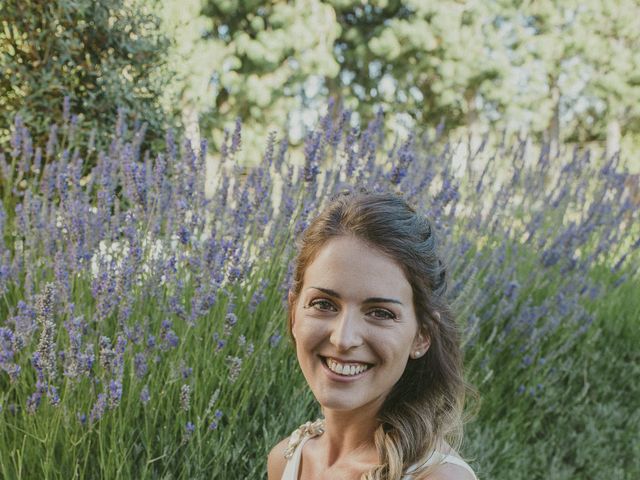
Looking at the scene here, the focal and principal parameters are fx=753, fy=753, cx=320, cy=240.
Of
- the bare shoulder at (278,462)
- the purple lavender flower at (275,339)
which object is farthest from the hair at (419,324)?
the purple lavender flower at (275,339)

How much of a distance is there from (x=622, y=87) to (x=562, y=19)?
191 centimetres

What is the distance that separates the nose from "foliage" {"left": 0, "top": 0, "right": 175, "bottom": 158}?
3309 millimetres

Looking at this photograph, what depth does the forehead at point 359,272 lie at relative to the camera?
5.31ft

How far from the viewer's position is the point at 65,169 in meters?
3.34

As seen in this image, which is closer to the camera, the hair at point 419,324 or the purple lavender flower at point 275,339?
the hair at point 419,324

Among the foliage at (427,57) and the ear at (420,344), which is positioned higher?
the foliage at (427,57)

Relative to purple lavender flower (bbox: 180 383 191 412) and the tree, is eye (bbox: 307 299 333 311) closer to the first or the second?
purple lavender flower (bbox: 180 383 191 412)

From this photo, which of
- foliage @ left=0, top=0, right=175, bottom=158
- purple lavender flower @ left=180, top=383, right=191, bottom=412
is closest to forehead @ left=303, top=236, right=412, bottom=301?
purple lavender flower @ left=180, top=383, right=191, bottom=412

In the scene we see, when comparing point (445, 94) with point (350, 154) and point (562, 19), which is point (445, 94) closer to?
point (562, 19)

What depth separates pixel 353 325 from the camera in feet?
5.22

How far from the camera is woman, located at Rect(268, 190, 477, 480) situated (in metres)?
1.62

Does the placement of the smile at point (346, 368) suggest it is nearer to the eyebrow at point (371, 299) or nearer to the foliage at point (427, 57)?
the eyebrow at point (371, 299)

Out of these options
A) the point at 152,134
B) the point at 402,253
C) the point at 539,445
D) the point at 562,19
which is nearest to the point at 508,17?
the point at 562,19

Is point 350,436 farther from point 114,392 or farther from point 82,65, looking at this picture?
point 82,65
